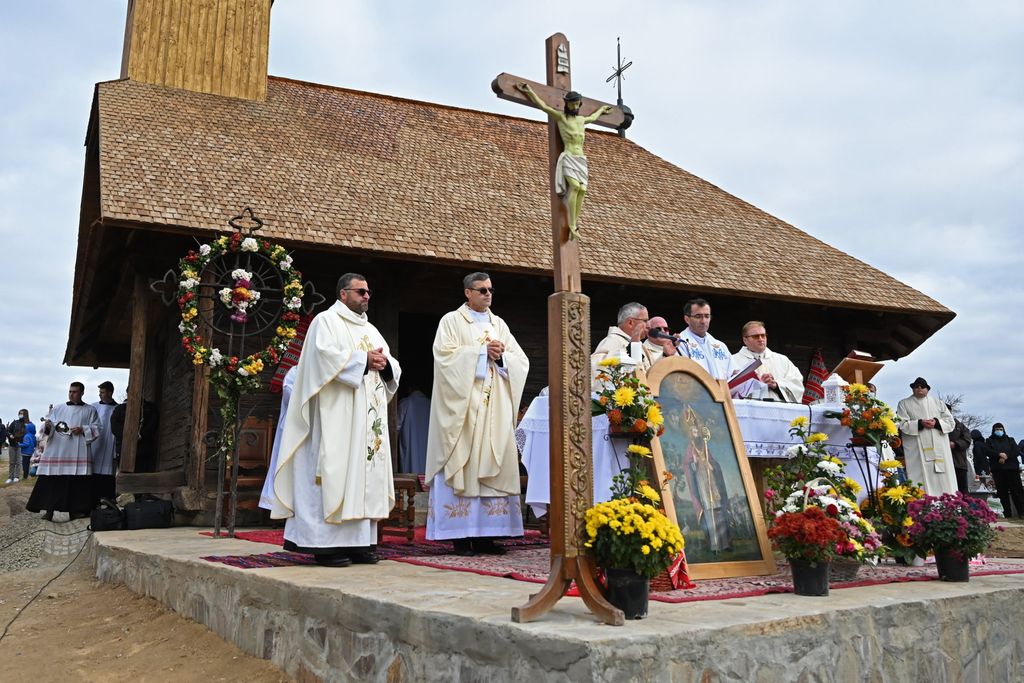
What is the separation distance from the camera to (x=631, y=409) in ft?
16.0

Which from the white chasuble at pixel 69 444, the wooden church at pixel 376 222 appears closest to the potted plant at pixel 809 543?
the wooden church at pixel 376 222

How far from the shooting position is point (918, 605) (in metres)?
4.27

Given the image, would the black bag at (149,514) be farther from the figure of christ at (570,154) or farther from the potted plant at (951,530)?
the potted plant at (951,530)

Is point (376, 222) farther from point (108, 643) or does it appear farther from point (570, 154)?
point (570, 154)

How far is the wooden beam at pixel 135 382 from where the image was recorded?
9.97 meters

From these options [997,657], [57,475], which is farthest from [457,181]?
[997,657]

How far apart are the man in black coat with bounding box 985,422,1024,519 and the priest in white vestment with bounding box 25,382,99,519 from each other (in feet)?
50.0

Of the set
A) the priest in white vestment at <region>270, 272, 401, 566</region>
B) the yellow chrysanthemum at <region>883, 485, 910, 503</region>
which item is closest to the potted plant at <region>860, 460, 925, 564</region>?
the yellow chrysanthemum at <region>883, 485, 910, 503</region>

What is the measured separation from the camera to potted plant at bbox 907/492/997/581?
506 cm

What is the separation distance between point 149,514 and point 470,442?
515 cm

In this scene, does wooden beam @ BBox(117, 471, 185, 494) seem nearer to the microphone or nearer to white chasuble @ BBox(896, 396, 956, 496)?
the microphone

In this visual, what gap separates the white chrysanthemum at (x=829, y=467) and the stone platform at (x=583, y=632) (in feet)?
2.28

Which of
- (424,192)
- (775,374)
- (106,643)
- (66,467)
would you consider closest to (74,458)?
(66,467)

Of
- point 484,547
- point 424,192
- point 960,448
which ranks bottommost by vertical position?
point 484,547
